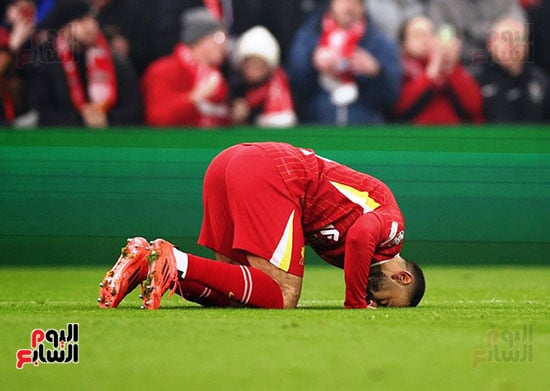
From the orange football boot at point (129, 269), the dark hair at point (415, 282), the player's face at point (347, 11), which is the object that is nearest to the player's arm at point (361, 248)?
the dark hair at point (415, 282)

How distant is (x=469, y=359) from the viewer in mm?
5531

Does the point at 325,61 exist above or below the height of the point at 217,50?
below

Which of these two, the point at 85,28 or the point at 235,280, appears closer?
the point at 235,280

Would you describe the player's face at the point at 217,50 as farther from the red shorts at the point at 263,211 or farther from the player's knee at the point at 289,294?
the player's knee at the point at 289,294

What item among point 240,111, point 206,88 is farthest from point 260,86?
point 206,88

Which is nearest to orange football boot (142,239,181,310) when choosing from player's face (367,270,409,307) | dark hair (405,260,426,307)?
player's face (367,270,409,307)

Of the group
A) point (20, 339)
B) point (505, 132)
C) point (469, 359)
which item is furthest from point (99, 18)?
point (469, 359)

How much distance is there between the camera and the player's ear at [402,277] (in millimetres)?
7922

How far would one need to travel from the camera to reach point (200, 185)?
44.4 feet

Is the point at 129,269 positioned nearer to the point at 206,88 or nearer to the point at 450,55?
the point at 206,88

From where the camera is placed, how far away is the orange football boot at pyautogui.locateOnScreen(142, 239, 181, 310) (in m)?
7.21

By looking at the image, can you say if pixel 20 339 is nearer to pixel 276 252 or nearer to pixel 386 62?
pixel 276 252

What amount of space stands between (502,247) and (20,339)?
8.50 m

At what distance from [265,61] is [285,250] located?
6.26 m
